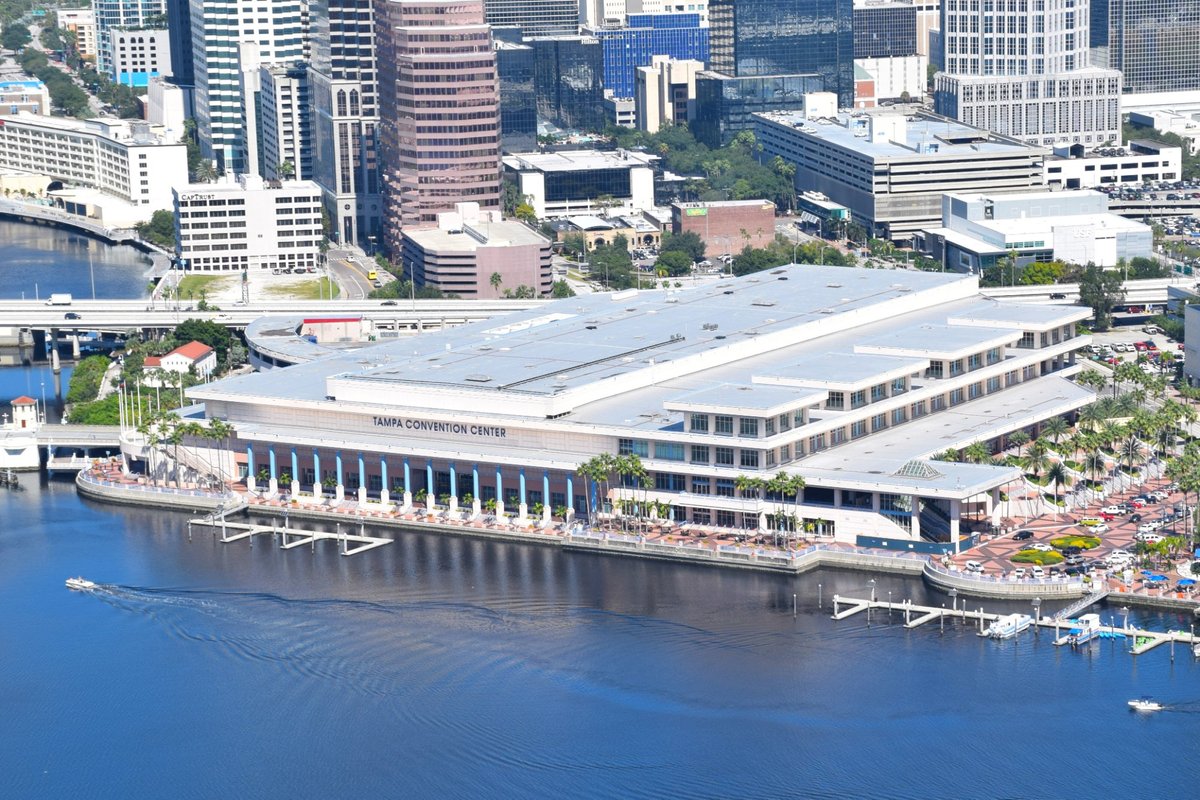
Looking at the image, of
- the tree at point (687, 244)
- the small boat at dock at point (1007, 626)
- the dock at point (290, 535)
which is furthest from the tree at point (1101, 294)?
the small boat at dock at point (1007, 626)

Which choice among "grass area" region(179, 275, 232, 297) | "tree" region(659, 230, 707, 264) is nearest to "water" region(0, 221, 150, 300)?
"grass area" region(179, 275, 232, 297)

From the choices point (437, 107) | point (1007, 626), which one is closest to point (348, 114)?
point (437, 107)

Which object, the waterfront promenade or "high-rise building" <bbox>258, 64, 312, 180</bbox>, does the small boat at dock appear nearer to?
the waterfront promenade

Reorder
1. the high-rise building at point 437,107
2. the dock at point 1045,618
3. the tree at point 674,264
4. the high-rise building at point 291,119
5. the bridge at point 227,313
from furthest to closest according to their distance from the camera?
the high-rise building at point 291,119, the tree at point 674,264, the high-rise building at point 437,107, the bridge at point 227,313, the dock at point 1045,618

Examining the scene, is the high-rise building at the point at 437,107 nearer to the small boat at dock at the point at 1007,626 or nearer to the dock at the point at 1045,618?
the dock at the point at 1045,618

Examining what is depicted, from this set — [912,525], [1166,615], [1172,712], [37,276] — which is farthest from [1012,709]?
[37,276]

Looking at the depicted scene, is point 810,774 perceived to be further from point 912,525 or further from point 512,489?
point 512,489
